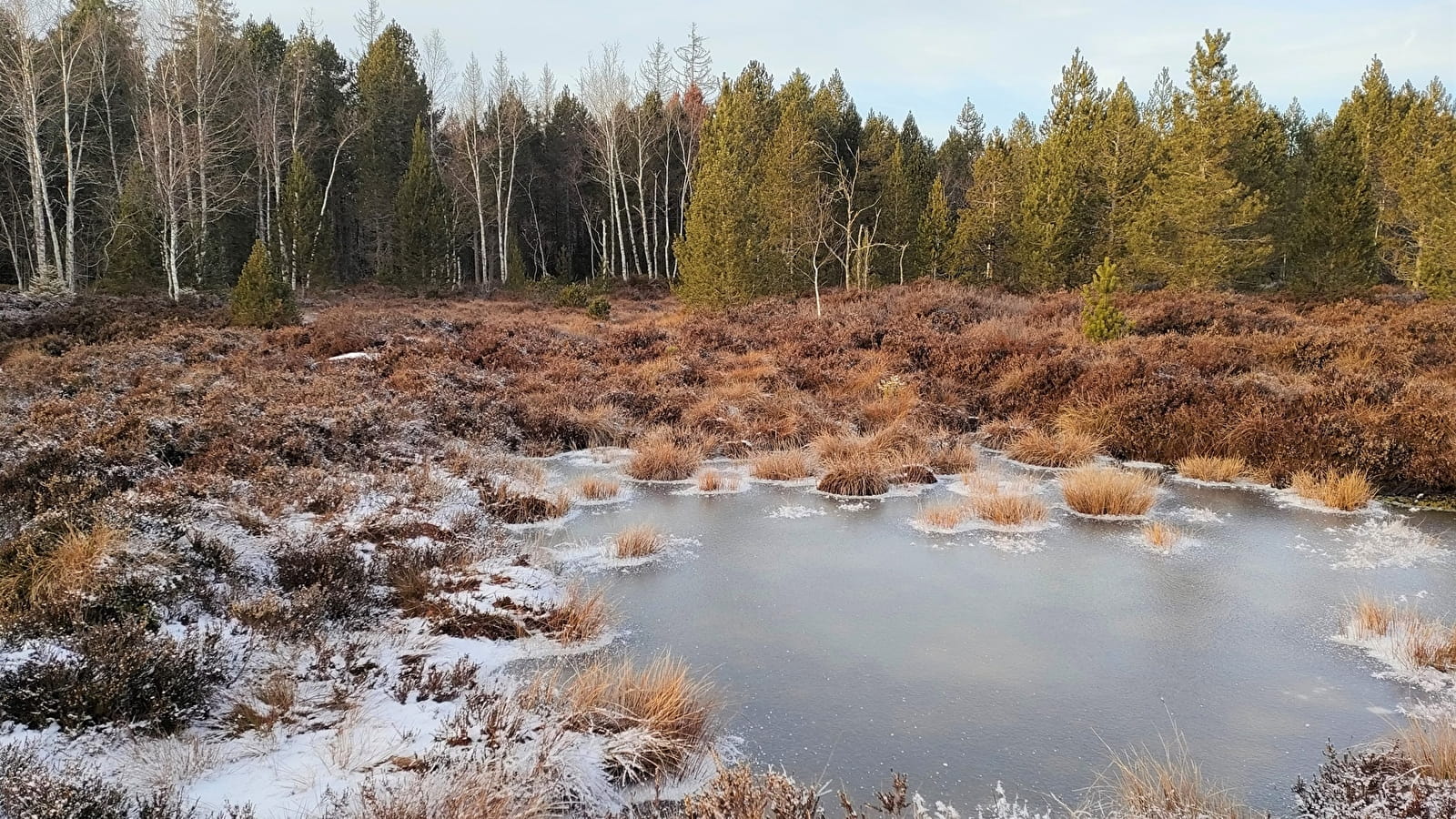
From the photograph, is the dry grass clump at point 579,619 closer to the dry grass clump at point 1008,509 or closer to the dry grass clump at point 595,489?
the dry grass clump at point 595,489

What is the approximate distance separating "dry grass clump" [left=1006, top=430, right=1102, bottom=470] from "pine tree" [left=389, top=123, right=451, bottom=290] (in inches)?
1134

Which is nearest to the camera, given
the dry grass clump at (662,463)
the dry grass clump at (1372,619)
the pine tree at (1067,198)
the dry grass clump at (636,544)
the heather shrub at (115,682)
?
the heather shrub at (115,682)

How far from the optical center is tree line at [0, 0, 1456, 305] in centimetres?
2605

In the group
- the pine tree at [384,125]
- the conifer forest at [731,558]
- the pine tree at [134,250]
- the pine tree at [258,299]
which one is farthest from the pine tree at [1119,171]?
the pine tree at [134,250]

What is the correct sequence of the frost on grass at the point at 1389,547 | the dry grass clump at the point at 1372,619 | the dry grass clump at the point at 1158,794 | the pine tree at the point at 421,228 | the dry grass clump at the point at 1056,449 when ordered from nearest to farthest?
the dry grass clump at the point at 1158,794 < the dry grass clump at the point at 1372,619 < the frost on grass at the point at 1389,547 < the dry grass clump at the point at 1056,449 < the pine tree at the point at 421,228

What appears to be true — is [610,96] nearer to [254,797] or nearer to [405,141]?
[405,141]

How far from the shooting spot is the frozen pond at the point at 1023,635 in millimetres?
3734

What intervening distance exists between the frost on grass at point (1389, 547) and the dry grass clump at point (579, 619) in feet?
17.9

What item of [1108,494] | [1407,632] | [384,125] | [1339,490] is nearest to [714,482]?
[1108,494]

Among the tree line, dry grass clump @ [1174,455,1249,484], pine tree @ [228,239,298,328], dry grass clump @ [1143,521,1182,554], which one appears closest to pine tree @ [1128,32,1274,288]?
the tree line

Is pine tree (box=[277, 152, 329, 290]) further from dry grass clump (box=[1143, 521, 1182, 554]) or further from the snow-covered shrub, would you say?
the snow-covered shrub

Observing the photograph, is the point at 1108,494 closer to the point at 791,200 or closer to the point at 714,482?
the point at 714,482

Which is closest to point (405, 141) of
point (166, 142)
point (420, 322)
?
point (166, 142)

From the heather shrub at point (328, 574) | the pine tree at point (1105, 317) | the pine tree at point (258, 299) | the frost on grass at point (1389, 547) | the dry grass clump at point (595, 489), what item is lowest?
the frost on grass at point (1389, 547)
